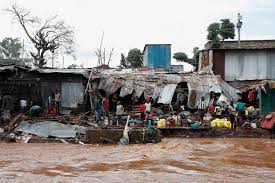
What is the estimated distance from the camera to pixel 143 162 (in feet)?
41.0

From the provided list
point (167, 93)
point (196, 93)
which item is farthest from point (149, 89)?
point (196, 93)

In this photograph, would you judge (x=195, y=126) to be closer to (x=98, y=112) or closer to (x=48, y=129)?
(x=98, y=112)

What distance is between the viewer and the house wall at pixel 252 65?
24344 mm

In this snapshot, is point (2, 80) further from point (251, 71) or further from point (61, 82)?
point (251, 71)

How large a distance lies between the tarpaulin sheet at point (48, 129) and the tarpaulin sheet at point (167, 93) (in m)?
5.86

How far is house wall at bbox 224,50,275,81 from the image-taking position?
2434cm

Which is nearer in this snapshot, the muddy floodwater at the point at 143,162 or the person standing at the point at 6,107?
the muddy floodwater at the point at 143,162

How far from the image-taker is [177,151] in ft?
49.0

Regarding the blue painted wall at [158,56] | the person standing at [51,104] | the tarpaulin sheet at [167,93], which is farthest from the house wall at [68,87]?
the blue painted wall at [158,56]

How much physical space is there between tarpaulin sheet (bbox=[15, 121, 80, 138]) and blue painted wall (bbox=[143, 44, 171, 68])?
13131mm

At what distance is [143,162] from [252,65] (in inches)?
546

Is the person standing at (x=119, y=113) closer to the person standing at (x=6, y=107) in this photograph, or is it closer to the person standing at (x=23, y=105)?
the person standing at (x=23, y=105)

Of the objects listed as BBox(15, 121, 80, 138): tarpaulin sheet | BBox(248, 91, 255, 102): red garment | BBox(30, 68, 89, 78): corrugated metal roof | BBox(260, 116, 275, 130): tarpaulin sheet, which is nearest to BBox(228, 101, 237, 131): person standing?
BBox(260, 116, 275, 130): tarpaulin sheet

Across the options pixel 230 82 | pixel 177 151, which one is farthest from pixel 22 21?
pixel 177 151
